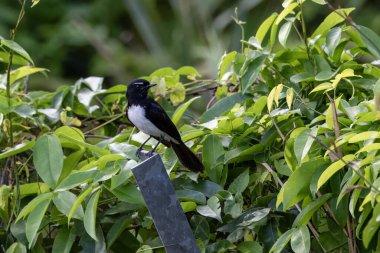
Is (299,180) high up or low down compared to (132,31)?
up

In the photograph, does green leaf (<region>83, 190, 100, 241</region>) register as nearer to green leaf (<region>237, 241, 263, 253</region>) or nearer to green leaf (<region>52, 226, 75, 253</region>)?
green leaf (<region>52, 226, 75, 253</region>)

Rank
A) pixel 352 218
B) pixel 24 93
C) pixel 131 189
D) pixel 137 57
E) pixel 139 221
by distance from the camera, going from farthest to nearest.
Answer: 1. pixel 137 57
2. pixel 24 93
3. pixel 139 221
4. pixel 131 189
5. pixel 352 218

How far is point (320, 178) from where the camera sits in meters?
2.03

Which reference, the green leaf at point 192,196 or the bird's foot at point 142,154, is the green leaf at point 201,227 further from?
the bird's foot at point 142,154

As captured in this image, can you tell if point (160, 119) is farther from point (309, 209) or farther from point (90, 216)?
point (309, 209)

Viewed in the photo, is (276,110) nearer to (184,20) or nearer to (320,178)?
(320,178)

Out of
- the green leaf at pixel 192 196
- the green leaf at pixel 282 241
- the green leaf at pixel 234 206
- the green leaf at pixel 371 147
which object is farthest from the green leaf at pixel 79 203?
the green leaf at pixel 371 147

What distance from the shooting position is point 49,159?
246 centimetres

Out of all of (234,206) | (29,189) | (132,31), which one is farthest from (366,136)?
(132,31)

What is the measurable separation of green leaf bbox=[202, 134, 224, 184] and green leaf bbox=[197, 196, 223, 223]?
0.14 meters

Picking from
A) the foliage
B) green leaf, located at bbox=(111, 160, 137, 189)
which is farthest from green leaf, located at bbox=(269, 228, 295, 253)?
green leaf, located at bbox=(111, 160, 137, 189)

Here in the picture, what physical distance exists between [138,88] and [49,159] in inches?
26.8

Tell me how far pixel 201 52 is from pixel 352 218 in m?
6.55

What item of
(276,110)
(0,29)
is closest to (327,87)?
(276,110)
